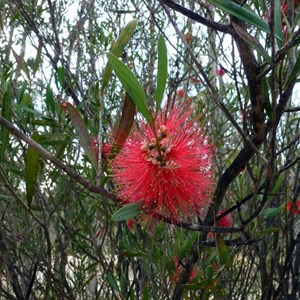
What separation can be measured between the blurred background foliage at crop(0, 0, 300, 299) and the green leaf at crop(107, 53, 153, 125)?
0.14 meters

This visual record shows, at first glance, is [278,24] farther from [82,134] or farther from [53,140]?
[53,140]

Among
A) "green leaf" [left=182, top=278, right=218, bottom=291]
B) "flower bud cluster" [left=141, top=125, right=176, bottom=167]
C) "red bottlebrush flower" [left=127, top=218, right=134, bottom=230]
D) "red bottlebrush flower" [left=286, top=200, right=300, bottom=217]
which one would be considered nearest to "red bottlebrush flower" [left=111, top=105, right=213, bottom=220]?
"flower bud cluster" [left=141, top=125, right=176, bottom=167]

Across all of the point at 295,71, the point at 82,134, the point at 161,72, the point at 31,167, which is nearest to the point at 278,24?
the point at 295,71

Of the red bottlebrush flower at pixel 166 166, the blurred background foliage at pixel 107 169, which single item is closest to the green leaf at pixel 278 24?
the blurred background foliage at pixel 107 169

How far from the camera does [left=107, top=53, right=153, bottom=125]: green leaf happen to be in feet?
2.63

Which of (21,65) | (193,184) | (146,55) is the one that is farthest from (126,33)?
(146,55)

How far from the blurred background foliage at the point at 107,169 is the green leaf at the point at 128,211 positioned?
0.03 meters

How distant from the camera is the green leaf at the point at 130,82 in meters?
0.80

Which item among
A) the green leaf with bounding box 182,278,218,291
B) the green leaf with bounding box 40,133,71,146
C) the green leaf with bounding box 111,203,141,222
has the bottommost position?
the green leaf with bounding box 182,278,218,291

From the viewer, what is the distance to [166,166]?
0.94 m

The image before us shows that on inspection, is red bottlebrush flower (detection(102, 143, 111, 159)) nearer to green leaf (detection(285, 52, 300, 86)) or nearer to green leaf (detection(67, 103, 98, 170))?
green leaf (detection(67, 103, 98, 170))

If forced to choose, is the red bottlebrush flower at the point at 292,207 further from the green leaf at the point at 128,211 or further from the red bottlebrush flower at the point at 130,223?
the green leaf at the point at 128,211

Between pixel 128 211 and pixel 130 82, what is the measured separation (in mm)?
241

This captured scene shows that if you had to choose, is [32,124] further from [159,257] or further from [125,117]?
[125,117]
